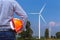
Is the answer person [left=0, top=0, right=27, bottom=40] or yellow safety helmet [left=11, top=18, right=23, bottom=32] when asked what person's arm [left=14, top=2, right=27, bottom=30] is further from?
yellow safety helmet [left=11, top=18, right=23, bottom=32]

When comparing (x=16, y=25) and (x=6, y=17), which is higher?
(x=6, y=17)

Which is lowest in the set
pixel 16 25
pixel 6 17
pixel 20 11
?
pixel 16 25

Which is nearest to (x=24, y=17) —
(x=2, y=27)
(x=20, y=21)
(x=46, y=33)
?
(x=20, y=21)

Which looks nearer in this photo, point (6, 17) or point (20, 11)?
point (6, 17)

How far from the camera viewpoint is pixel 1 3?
500cm

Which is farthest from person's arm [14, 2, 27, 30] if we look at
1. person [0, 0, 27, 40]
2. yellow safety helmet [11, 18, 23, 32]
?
yellow safety helmet [11, 18, 23, 32]

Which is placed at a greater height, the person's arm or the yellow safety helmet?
the person's arm

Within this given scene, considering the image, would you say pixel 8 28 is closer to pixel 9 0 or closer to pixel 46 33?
pixel 9 0

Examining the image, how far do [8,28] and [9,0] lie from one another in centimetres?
43

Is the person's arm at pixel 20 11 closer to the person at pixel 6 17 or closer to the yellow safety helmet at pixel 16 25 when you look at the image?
the person at pixel 6 17

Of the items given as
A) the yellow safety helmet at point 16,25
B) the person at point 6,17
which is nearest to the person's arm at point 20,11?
the person at point 6,17

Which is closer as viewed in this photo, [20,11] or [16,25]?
[16,25]

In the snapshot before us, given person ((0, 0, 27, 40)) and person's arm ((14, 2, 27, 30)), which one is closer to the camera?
person ((0, 0, 27, 40))

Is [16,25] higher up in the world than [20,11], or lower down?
lower down
